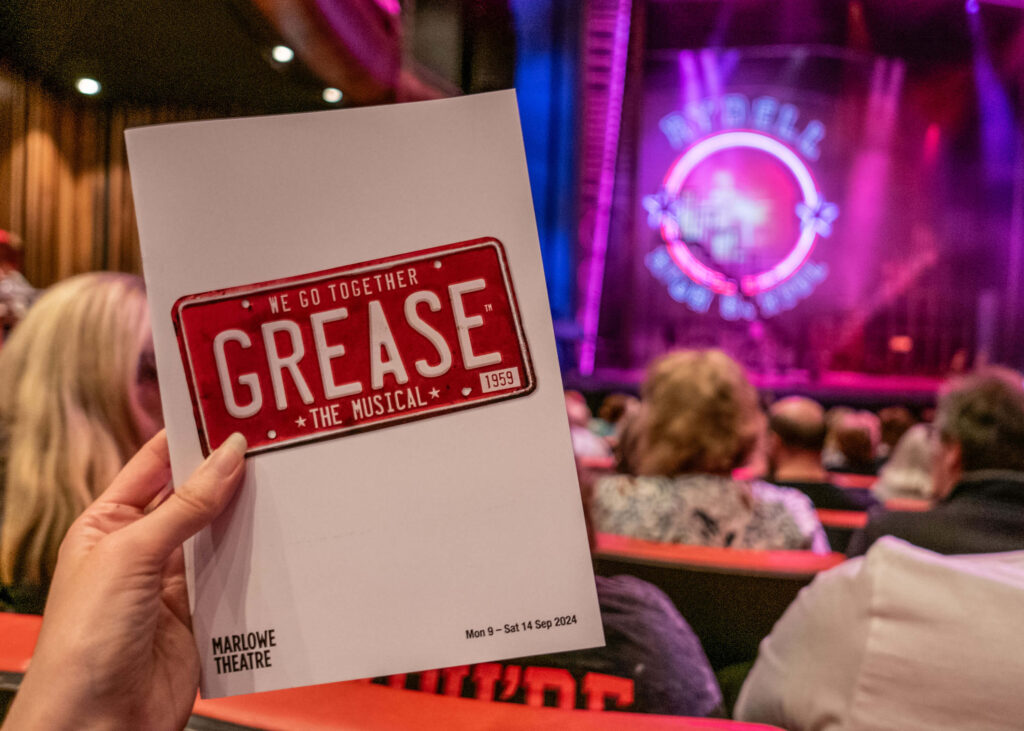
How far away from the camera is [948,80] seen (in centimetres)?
933

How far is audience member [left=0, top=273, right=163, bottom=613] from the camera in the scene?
1056 mm

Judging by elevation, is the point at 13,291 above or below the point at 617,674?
above

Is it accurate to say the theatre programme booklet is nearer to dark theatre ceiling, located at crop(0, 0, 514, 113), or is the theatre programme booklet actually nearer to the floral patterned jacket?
dark theatre ceiling, located at crop(0, 0, 514, 113)

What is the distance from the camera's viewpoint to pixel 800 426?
8.42 feet

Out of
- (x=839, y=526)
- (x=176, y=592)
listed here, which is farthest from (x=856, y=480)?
(x=176, y=592)

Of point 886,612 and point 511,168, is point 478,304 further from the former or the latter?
point 886,612

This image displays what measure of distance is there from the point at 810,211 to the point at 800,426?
7.58 metres

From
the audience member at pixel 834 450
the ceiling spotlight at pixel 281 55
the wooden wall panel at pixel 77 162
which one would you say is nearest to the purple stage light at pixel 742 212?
the audience member at pixel 834 450

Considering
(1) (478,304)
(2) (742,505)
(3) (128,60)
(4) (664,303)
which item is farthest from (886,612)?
(4) (664,303)

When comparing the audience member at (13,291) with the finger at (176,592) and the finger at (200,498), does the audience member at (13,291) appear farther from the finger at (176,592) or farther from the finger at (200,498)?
the finger at (200,498)

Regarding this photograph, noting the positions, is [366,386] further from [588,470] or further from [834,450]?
[834,450]

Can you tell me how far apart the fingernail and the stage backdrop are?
9263mm

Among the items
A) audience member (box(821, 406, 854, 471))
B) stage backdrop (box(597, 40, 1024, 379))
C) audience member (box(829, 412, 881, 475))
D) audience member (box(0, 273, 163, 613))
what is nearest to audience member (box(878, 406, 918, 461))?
audience member (box(821, 406, 854, 471))

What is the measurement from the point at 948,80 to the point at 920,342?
361cm
